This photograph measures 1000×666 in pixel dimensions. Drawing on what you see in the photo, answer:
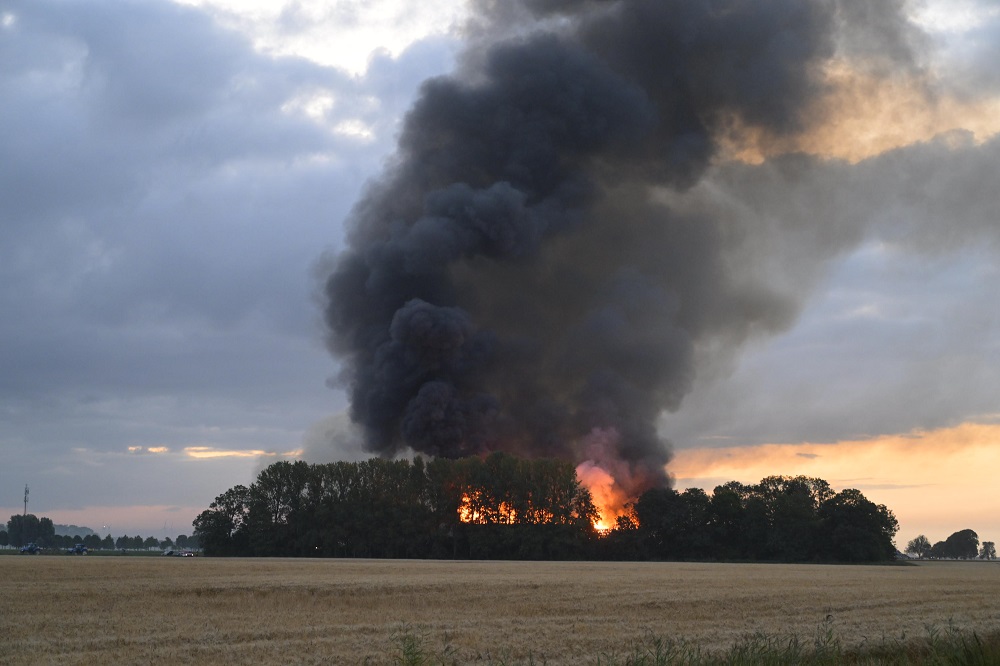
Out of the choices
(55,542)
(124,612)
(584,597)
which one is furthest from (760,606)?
(55,542)

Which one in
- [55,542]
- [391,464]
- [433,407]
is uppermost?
[433,407]

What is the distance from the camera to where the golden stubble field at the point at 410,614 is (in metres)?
17.2

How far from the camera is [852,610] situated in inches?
1031

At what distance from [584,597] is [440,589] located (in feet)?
17.7

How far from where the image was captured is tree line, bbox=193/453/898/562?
255ft

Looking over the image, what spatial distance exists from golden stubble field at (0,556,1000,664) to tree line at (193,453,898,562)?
135 ft

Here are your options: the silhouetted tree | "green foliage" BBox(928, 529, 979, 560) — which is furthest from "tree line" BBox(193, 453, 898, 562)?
"green foliage" BBox(928, 529, 979, 560)

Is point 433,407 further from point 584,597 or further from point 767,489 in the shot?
point 584,597

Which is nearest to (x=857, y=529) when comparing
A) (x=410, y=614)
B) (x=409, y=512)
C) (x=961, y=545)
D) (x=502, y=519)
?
(x=502, y=519)

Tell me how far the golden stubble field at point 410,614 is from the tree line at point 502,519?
135 feet

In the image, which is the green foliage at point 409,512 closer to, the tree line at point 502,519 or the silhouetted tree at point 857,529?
the tree line at point 502,519

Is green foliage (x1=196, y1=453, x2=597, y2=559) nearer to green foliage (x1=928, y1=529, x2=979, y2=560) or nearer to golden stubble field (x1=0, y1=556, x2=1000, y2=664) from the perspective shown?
golden stubble field (x1=0, y1=556, x2=1000, y2=664)

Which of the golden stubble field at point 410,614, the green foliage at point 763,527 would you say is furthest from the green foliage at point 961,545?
the golden stubble field at point 410,614

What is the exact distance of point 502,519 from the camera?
81.7 m
